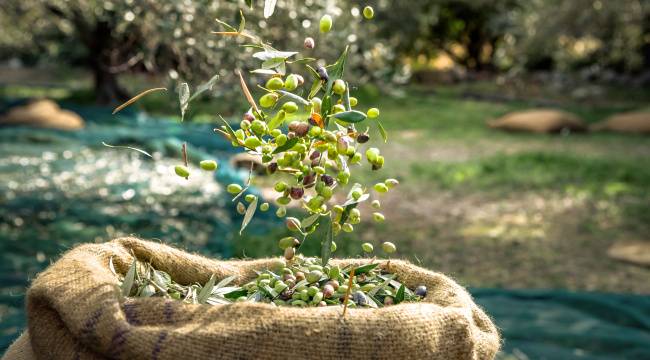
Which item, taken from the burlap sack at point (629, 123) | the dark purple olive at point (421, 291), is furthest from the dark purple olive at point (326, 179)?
the burlap sack at point (629, 123)

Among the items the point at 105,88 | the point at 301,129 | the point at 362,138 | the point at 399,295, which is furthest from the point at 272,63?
the point at 105,88

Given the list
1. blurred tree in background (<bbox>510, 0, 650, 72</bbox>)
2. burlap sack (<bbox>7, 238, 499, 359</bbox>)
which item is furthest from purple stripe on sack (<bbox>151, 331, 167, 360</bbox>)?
blurred tree in background (<bbox>510, 0, 650, 72</bbox>)

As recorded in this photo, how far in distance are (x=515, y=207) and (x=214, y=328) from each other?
8507 millimetres

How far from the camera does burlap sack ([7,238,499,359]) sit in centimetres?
199

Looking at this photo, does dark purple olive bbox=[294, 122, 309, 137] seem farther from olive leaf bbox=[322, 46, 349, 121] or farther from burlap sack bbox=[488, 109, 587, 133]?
burlap sack bbox=[488, 109, 587, 133]

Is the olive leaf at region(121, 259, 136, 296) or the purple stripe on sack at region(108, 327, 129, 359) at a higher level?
the olive leaf at region(121, 259, 136, 296)

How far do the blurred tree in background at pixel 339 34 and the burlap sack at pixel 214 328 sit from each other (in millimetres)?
2370

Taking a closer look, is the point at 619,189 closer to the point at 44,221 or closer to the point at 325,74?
the point at 44,221

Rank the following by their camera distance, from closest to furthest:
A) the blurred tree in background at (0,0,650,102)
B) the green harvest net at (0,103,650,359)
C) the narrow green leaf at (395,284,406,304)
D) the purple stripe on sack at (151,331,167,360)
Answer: the purple stripe on sack at (151,331,167,360) → the narrow green leaf at (395,284,406,304) → the green harvest net at (0,103,650,359) → the blurred tree in background at (0,0,650,102)

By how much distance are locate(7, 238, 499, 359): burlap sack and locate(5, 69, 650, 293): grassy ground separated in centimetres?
516

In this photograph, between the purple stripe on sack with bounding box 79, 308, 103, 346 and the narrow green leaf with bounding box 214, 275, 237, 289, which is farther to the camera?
the narrow green leaf with bounding box 214, 275, 237, 289

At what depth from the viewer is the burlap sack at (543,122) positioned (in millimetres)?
17078

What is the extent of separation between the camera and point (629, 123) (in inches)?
650

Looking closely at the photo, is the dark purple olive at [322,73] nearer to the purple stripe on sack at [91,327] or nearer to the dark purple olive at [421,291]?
the dark purple olive at [421,291]
